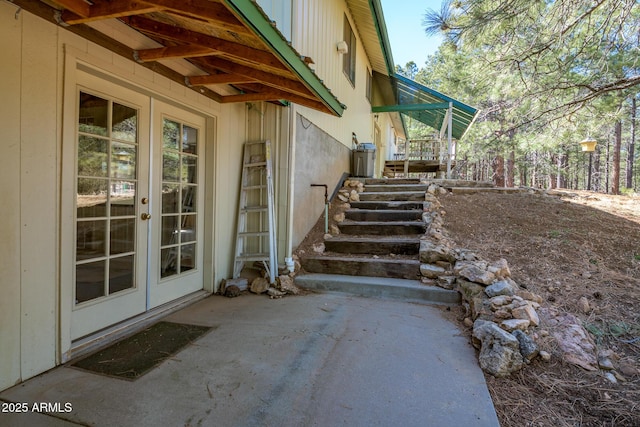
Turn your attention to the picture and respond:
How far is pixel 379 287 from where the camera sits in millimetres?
3844

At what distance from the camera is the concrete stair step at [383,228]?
502 centimetres

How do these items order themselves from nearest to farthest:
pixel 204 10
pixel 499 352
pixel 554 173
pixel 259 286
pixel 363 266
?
pixel 204 10 < pixel 499 352 < pixel 259 286 < pixel 363 266 < pixel 554 173

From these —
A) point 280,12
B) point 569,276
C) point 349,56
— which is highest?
point 349,56

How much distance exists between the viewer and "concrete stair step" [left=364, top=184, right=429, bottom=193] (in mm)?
6582

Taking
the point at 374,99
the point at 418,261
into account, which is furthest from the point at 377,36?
the point at 418,261

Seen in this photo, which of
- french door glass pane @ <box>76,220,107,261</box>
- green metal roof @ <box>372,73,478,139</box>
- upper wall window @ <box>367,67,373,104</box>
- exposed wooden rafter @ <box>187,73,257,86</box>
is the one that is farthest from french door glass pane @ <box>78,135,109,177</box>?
upper wall window @ <box>367,67,373,104</box>

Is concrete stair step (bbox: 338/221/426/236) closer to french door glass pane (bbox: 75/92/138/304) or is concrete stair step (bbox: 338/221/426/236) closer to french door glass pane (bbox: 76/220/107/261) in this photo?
french door glass pane (bbox: 75/92/138/304)

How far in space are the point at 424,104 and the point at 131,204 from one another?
8428mm

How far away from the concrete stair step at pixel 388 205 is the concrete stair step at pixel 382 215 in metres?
0.16

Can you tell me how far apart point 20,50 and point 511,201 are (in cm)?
685

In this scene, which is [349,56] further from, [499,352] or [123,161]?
[499,352]

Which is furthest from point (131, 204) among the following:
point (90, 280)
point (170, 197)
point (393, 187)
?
point (393, 187)

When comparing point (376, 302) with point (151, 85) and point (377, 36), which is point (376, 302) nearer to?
point (151, 85)

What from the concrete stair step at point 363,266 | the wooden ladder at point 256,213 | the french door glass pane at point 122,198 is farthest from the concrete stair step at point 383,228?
the french door glass pane at point 122,198
